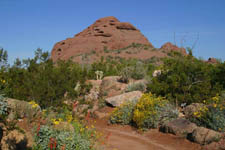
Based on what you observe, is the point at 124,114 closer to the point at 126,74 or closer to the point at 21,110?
the point at 21,110

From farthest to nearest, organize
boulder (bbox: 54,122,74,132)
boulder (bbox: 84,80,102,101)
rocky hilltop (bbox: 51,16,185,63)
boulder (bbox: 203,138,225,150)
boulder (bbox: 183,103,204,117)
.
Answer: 1. rocky hilltop (bbox: 51,16,185,63)
2. boulder (bbox: 84,80,102,101)
3. boulder (bbox: 183,103,204,117)
4. boulder (bbox: 203,138,225,150)
5. boulder (bbox: 54,122,74,132)

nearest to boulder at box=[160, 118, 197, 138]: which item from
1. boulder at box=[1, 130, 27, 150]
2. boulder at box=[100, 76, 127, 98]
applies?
boulder at box=[1, 130, 27, 150]

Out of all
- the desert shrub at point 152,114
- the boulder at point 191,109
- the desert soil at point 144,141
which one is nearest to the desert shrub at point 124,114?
the desert soil at point 144,141

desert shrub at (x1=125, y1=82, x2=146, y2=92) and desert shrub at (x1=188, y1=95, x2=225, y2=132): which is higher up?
desert shrub at (x1=125, y1=82, x2=146, y2=92)

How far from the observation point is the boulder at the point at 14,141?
16.0 feet

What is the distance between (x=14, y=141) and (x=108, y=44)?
215 feet

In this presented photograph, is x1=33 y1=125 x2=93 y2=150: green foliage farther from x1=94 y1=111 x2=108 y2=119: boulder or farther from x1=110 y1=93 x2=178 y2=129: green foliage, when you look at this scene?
x1=94 y1=111 x2=108 y2=119: boulder

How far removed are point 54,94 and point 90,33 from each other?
67.5 meters

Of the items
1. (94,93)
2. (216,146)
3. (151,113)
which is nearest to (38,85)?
(151,113)

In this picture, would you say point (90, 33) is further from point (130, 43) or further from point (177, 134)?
point (177, 134)

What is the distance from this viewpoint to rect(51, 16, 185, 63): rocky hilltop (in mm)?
59281

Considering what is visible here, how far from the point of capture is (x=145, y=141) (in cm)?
843

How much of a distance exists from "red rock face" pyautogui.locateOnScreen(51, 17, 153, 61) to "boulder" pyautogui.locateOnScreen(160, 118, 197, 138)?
57022 millimetres

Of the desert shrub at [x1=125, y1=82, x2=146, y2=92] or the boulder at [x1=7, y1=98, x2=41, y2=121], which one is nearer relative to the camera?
the boulder at [x1=7, y1=98, x2=41, y2=121]
